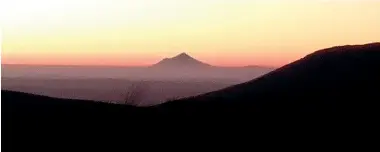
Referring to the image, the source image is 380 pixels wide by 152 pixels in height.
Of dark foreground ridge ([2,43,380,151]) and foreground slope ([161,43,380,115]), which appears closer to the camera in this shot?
dark foreground ridge ([2,43,380,151])

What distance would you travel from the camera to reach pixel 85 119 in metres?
16.6

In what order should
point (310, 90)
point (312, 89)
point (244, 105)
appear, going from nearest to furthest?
point (244, 105) < point (310, 90) < point (312, 89)

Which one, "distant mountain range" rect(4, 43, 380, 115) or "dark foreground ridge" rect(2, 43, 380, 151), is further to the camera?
"distant mountain range" rect(4, 43, 380, 115)

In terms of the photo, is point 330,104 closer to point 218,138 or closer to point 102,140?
point 218,138

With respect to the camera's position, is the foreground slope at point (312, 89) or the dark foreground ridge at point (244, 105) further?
the foreground slope at point (312, 89)

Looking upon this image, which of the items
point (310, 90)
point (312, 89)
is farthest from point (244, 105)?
point (312, 89)

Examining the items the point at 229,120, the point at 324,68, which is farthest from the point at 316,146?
the point at 324,68

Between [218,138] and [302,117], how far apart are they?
338cm

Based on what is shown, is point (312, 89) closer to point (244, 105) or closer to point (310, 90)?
point (310, 90)

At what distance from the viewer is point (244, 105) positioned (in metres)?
19.3

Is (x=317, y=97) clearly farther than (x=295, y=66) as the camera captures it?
No

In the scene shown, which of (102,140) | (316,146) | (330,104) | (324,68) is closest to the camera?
(102,140)

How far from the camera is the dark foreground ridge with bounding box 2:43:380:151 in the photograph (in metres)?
16.0

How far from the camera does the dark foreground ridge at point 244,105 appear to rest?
16000mm
